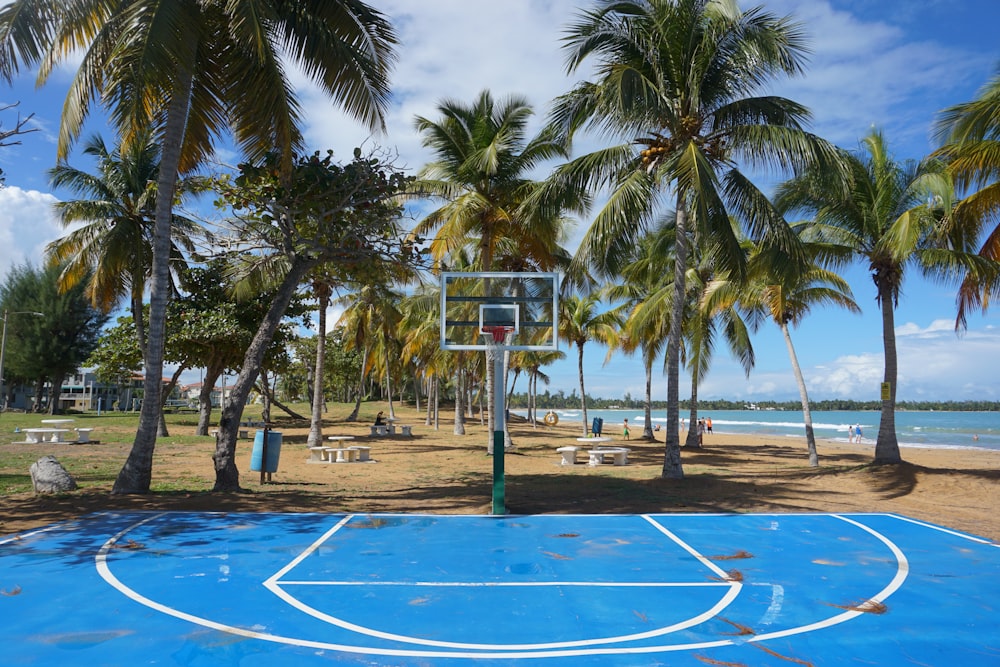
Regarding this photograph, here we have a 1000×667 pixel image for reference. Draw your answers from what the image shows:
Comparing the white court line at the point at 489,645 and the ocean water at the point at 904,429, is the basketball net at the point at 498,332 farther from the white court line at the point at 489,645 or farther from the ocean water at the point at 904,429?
the ocean water at the point at 904,429

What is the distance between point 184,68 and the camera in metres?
10.4

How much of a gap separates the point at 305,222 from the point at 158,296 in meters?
3.12

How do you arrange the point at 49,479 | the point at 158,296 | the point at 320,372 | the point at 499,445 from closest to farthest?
the point at 499,445, the point at 158,296, the point at 49,479, the point at 320,372

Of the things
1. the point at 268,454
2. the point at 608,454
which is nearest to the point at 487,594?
the point at 268,454

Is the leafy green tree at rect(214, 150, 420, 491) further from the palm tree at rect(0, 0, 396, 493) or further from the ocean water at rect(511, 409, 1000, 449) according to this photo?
the ocean water at rect(511, 409, 1000, 449)

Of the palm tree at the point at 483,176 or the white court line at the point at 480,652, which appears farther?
the palm tree at the point at 483,176

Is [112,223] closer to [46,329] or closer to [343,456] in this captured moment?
[343,456]

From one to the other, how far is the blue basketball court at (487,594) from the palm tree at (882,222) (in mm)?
7941

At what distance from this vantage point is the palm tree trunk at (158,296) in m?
11.2

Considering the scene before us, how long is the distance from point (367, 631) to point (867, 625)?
14.3ft

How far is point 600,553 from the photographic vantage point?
823cm

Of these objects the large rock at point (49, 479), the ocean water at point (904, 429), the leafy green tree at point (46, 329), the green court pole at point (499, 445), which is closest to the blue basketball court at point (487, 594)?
the green court pole at point (499, 445)

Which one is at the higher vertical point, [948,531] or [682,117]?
[682,117]

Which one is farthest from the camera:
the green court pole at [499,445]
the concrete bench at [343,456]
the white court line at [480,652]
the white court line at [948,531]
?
the concrete bench at [343,456]
